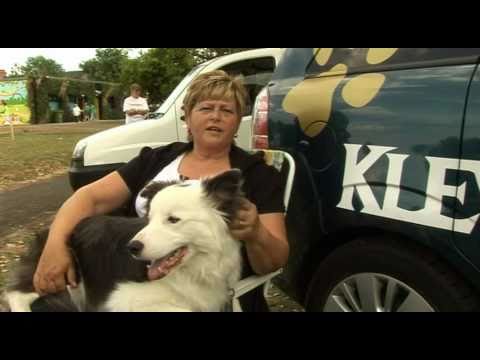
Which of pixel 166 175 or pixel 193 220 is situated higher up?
pixel 166 175

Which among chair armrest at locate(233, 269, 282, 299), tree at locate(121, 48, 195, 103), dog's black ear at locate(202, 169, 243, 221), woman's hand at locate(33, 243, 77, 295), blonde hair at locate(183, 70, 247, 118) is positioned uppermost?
tree at locate(121, 48, 195, 103)

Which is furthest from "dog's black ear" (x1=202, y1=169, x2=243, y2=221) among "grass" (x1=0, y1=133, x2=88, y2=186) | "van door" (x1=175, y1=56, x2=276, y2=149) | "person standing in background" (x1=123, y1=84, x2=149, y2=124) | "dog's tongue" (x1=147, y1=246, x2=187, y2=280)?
"person standing in background" (x1=123, y1=84, x2=149, y2=124)

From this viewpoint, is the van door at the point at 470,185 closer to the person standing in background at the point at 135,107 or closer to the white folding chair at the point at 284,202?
the white folding chair at the point at 284,202

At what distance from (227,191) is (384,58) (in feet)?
3.27

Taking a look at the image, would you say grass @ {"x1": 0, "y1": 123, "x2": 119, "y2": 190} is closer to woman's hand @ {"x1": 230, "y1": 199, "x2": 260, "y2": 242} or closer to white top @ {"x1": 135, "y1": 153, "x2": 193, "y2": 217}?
white top @ {"x1": 135, "y1": 153, "x2": 193, "y2": 217}

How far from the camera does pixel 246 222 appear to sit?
204cm

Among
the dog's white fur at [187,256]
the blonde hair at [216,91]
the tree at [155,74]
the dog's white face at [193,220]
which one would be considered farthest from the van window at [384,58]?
the tree at [155,74]

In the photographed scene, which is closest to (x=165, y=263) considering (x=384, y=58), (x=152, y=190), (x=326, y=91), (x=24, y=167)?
(x=152, y=190)

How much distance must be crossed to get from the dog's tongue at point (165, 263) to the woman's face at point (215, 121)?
2.07 ft

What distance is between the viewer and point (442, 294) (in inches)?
78.8

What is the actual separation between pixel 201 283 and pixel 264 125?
3.51 feet

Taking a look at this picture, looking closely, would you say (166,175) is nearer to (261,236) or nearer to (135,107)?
(261,236)

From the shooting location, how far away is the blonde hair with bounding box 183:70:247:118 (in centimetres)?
241

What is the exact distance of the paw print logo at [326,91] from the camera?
231cm
